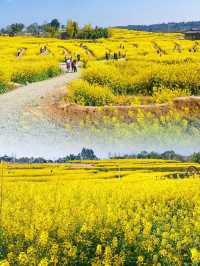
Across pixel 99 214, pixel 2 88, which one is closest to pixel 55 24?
pixel 2 88

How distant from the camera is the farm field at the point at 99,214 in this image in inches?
246

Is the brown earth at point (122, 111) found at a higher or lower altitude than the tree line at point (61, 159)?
higher

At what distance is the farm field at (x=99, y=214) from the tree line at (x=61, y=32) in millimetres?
61604

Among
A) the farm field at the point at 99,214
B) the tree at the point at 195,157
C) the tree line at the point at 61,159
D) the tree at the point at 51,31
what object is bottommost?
the farm field at the point at 99,214

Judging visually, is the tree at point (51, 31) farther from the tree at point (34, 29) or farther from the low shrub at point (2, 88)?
the low shrub at point (2, 88)

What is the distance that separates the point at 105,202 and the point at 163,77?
1215 cm

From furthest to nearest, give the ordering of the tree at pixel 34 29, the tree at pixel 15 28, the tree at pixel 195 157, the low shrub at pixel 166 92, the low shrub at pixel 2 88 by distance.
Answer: the tree at pixel 34 29 → the tree at pixel 15 28 → the low shrub at pixel 2 88 → the low shrub at pixel 166 92 → the tree at pixel 195 157

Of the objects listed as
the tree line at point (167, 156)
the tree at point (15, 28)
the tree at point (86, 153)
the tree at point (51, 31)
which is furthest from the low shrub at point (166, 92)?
the tree at point (15, 28)

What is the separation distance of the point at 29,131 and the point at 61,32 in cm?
7233

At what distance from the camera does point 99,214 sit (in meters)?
6.87

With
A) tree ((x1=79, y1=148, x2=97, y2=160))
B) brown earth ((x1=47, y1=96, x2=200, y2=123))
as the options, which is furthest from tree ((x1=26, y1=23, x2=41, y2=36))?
tree ((x1=79, y1=148, x2=97, y2=160))

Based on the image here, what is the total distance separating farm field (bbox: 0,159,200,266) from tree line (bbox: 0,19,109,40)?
6160cm

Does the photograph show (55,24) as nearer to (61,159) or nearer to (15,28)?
(15,28)

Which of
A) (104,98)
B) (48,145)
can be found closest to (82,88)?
(104,98)
